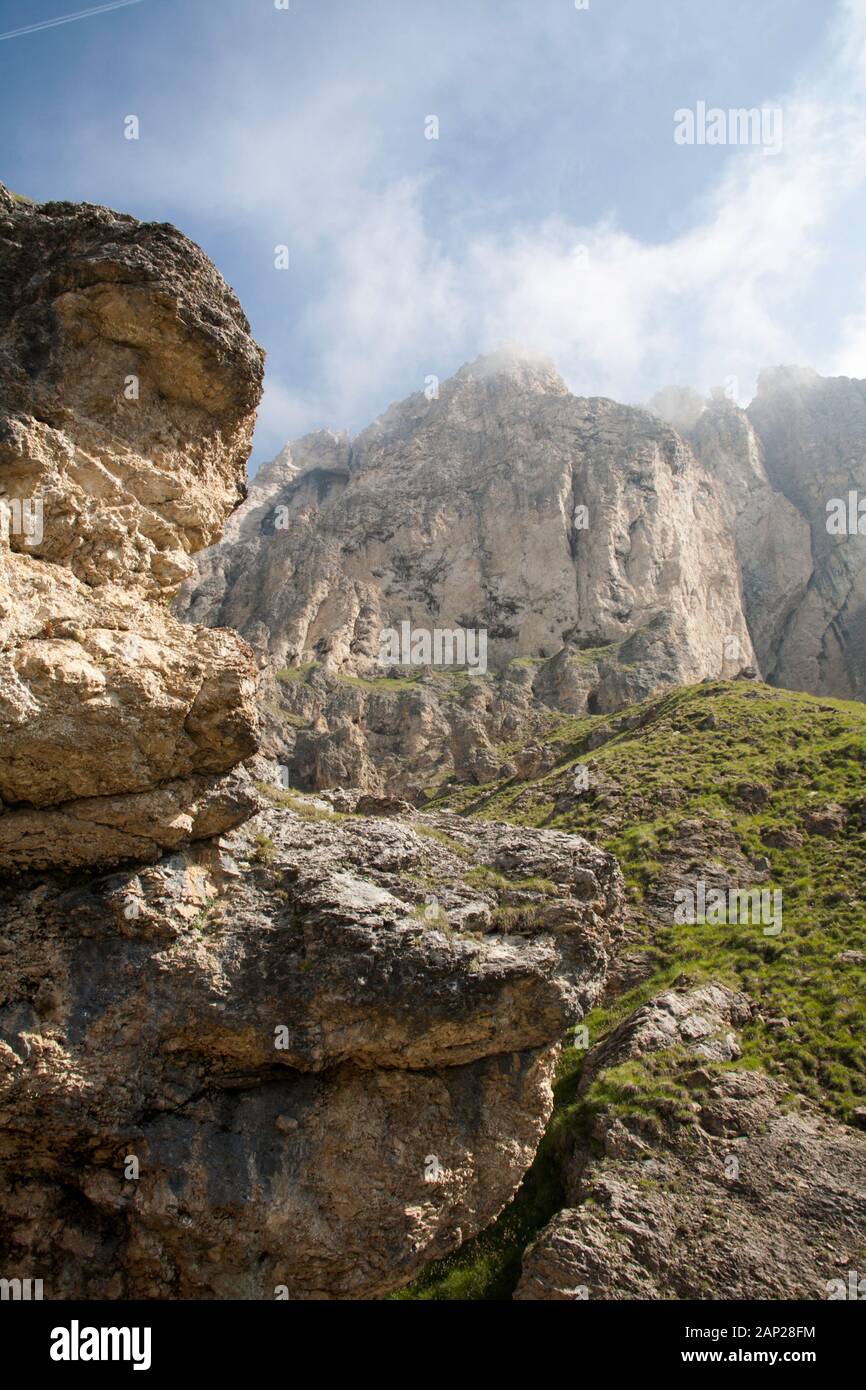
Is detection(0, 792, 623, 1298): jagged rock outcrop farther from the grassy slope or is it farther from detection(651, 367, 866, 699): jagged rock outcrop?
detection(651, 367, 866, 699): jagged rock outcrop

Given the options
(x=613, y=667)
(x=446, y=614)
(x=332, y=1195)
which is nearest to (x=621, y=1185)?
(x=332, y=1195)

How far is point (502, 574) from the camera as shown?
9500 centimetres

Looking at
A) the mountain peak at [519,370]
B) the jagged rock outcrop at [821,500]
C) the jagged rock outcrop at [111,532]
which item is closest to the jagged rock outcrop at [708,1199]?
the jagged rock outcrop at [111,532]

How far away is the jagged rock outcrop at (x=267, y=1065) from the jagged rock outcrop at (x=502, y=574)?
5206cm

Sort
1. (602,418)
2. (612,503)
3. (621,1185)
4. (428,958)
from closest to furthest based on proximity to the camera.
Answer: (428,958) < (621,1185) < (612,503) < (602,418)

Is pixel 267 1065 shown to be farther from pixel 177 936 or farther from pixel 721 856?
pixel 721 856

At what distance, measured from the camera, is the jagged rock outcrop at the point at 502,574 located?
71.3 m

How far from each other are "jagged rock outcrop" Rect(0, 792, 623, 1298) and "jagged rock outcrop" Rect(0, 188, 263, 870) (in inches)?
47.0

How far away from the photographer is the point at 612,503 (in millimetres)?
93625

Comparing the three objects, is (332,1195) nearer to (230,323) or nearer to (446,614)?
(230,323)

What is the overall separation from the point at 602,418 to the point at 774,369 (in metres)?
43.8

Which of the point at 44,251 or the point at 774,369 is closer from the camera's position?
the point at 44,251

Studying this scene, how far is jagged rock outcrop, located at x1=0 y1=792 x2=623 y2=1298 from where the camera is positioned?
1007 cm

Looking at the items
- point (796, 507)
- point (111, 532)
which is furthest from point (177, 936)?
point (796, 507)
